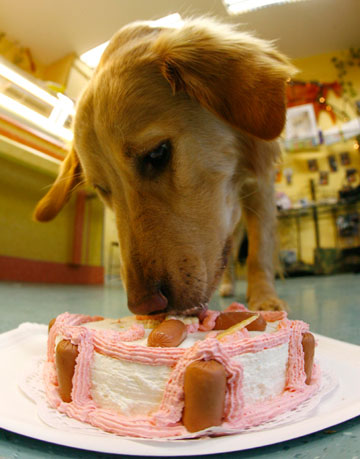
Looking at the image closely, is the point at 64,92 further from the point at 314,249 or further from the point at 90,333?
the point at 314,249

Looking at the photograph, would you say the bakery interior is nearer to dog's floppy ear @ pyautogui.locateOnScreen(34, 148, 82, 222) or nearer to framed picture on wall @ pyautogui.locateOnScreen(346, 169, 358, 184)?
framed picture on wall @ pyautogui.locateOnScreen(346, 169, 358, 184)

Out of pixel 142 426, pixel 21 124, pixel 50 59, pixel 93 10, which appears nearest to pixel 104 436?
pixel 142 426

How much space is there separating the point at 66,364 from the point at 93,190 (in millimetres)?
854

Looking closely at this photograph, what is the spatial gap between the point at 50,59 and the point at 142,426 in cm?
193

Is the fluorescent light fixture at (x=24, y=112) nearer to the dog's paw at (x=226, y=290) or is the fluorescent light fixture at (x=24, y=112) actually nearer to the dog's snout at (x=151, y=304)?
the dog's paw at (x=226, y=290)

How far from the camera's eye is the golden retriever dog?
2.69 feet

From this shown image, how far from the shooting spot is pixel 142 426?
16.3 inches

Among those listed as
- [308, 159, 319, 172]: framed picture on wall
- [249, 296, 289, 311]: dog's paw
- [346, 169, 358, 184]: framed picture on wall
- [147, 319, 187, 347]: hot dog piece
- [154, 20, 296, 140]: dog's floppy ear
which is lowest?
[249, 296, 289, 311]: dog's paw

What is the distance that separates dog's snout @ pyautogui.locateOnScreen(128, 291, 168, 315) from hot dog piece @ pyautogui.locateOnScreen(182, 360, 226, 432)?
0.29 metres

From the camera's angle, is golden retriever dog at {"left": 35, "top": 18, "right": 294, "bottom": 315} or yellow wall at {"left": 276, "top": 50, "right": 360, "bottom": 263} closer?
golden retriever dog at {"left": 35, "top": 18, "right": 294, "bottom": 315}

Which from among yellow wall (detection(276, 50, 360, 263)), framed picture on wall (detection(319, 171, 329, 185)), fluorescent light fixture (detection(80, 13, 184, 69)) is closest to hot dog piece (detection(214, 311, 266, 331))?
fluorescent light fixture (detection(80, 13, 184, 69))

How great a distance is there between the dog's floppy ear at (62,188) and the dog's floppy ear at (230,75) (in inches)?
23.4

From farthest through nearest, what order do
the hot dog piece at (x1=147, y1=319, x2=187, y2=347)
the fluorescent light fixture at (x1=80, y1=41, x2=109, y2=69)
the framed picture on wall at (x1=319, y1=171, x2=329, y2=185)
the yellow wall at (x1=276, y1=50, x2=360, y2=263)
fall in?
the framed picture on wall at (x1=319, y1=171, x2=329, y2=185)
the yellow wall at (x1=276, y1=50, x2=360, y2=263)
the fluorescent light fixture at (x1=80, y1=41, x2=109, y2=69)
the hot dog piece at (x1=147, y1=319, x2=187, y2=347)

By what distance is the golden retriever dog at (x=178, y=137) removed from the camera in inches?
32.3
